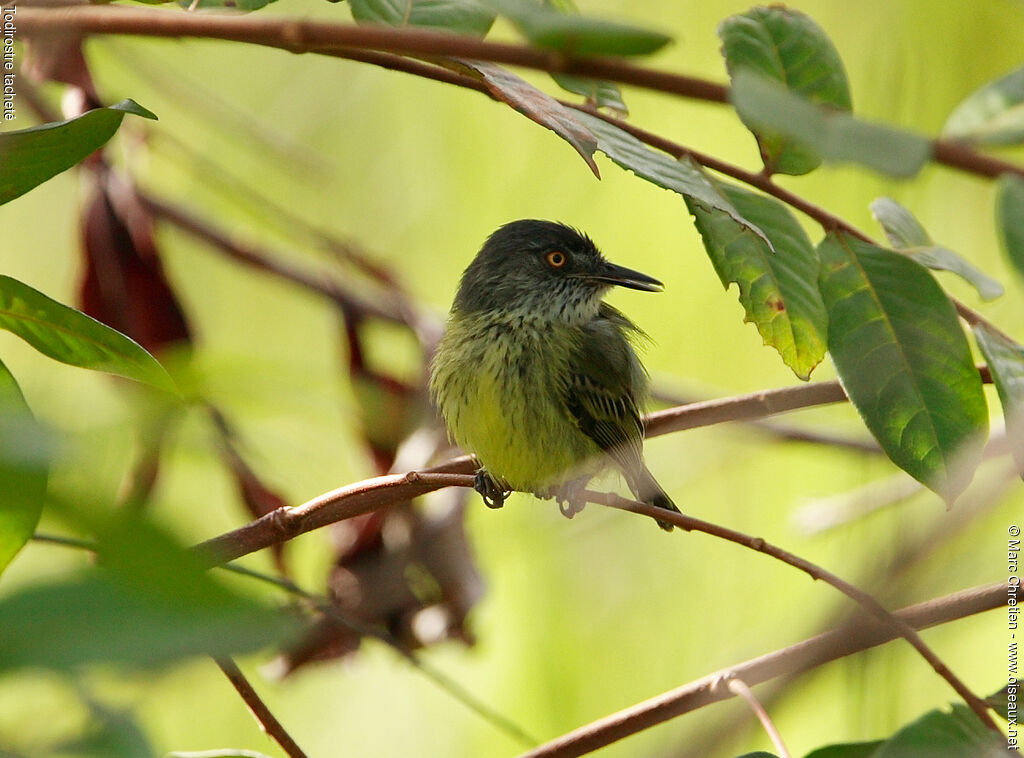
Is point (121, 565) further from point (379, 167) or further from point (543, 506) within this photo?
point (379, 167)

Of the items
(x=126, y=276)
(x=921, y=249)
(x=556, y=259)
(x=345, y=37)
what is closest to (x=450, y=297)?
(x=556, y=259)

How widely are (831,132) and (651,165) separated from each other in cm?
74

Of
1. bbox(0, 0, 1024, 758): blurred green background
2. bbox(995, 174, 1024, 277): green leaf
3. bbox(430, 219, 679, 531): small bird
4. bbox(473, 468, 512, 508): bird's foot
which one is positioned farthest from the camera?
bbox(0, 0, 1024, 758): blurred green background

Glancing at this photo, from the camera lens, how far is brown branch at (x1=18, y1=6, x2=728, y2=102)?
2.87ft

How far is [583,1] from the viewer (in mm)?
5219

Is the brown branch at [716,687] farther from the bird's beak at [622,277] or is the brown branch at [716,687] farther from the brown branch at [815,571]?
the bird's beak at [622,277]

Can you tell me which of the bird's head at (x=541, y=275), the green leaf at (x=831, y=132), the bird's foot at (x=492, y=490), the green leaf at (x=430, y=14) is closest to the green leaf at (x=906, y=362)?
the green leaf at (x=430, y=14)

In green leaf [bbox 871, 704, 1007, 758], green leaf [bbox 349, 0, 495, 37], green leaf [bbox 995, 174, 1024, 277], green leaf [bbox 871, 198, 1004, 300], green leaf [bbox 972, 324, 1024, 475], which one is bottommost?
green leaf [bbox 871, 704, 1007, 758]

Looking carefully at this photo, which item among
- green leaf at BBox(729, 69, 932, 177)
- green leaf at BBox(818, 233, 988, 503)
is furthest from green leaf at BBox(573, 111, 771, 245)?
green leaf at BBox(729, 69, 932, 177)

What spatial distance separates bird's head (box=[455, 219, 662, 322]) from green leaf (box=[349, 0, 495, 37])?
176cm

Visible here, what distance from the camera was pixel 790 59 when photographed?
6.15ft

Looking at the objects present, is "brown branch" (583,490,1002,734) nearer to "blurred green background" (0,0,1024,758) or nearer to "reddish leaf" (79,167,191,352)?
"blurred green background" (0,0,1024,758)

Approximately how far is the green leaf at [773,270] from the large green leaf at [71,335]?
921mm

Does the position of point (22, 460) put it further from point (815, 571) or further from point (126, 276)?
point (126, 276)
